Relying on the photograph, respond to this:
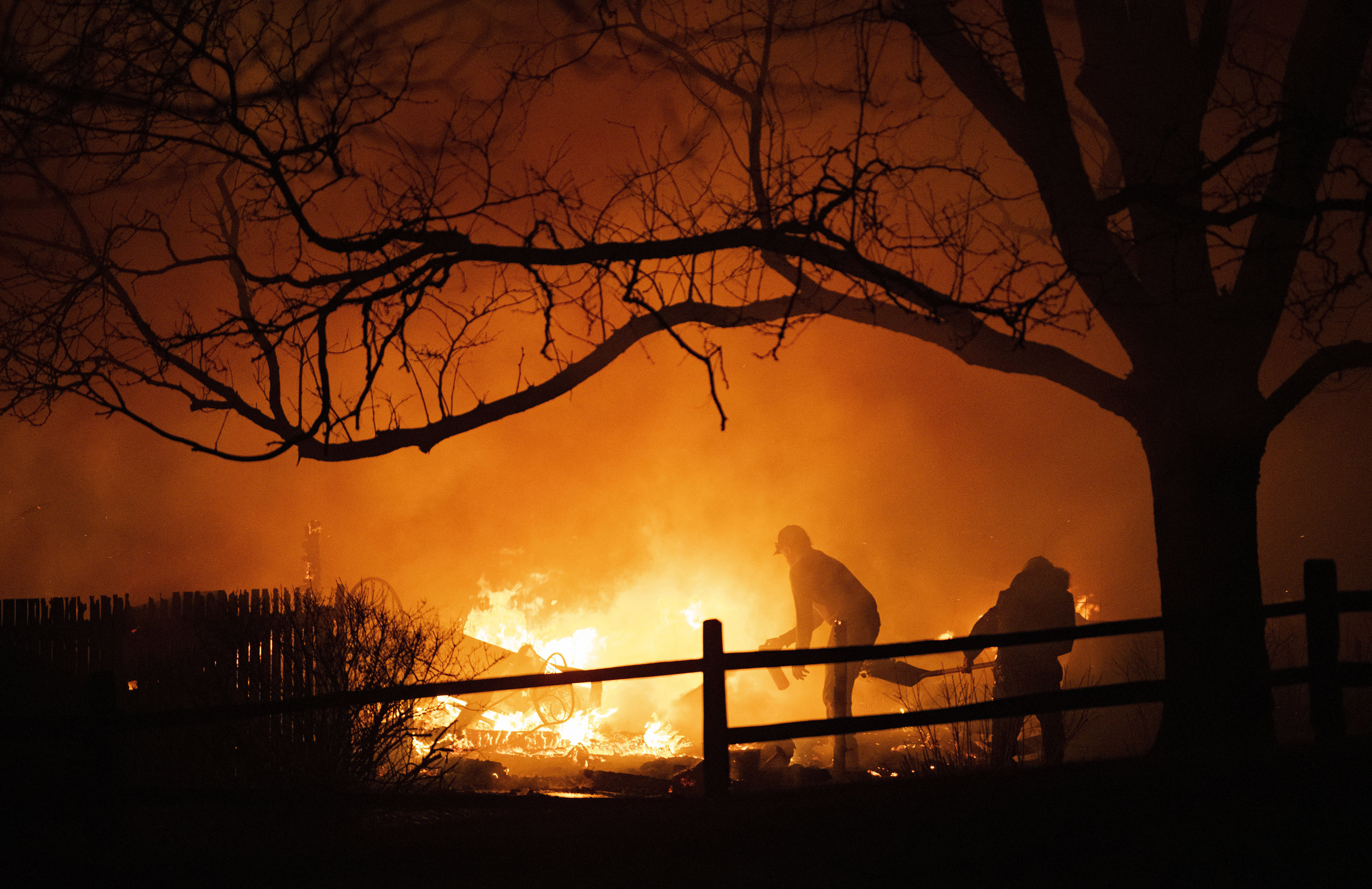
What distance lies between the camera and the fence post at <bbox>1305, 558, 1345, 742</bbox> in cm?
583

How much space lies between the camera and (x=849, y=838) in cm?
451

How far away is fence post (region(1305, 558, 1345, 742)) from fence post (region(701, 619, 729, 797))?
385 cm

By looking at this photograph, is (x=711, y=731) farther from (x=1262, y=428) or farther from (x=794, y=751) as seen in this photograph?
(x=794, y=751)

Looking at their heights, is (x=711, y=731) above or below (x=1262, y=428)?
below

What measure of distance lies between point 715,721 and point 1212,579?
12.0 feet

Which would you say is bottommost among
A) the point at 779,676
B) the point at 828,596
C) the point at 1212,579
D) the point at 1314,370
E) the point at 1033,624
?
the point at 779,676

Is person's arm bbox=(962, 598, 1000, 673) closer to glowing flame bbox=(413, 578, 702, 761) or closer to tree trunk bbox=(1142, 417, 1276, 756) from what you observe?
tree trunk bbox=(1142, 417, 1276, 756)

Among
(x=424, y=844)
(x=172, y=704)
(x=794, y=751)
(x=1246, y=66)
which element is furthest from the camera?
(x=794, y=751)

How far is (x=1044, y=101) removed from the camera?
638cm

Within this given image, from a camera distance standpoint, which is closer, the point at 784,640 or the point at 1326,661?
the point at 1326,661

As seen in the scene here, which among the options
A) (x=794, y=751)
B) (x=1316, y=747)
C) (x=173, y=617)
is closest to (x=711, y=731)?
(x=1316, y=747)

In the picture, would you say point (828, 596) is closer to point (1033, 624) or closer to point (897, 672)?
point (897, 672)

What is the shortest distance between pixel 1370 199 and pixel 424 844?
5.98 m

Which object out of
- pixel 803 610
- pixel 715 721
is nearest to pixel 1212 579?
pixel 715 721
